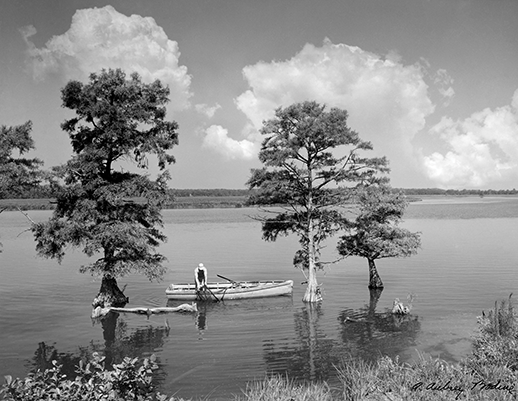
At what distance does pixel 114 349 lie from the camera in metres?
23.6

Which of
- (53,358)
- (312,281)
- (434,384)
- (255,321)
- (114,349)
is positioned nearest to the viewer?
(434,384)

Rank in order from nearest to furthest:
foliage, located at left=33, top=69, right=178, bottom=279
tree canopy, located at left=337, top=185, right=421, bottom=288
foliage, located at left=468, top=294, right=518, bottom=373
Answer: foliage, located at left=468, top=294, right=518, bottom=373, foliage, located at left=33, top=69, right=178, bottom=279, tree canopy, located at left=337, top=185, right=421, bottom=288

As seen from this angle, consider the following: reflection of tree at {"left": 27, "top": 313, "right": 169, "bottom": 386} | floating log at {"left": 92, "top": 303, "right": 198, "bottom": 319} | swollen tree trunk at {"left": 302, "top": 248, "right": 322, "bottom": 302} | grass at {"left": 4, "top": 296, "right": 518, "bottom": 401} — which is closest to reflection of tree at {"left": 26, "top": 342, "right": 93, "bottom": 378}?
reflection of tree at {"left": 27, "top": 313, "right": 169, "bottom": 386}

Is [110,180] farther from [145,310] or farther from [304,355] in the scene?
[304,355]

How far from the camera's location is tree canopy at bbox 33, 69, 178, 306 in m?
28.6

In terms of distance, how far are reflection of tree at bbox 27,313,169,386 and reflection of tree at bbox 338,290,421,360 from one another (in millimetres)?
9123

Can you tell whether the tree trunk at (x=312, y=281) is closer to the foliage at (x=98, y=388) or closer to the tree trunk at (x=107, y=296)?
the tree trunk at (x=107, y=296)

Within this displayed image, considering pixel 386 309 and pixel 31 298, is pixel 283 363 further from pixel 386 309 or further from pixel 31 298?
pixel 31 298

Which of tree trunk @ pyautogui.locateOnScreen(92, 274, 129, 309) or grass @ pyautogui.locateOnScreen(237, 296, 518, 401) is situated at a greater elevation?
grass @ pyautogui.locateOnScreen(237, 296, 518, 401)

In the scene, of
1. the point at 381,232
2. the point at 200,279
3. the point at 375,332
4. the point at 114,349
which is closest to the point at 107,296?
the point at 200,279

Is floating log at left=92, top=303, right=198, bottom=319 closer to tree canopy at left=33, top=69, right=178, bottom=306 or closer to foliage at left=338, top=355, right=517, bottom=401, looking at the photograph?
tree canopy at left=33, top=69, right=178, bottom=306

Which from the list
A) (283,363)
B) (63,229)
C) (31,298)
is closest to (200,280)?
(63,229)

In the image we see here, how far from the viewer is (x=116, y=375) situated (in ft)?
28.7

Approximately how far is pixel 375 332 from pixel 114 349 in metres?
13.2
